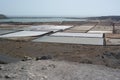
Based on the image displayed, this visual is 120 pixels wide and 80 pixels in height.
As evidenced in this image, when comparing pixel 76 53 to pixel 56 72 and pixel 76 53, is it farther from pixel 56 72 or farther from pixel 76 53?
pixel 56 72

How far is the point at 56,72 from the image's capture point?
471 cm

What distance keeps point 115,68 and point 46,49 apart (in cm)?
365

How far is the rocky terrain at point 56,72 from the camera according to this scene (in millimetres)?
4301

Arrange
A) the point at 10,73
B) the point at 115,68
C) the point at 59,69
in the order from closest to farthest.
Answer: the point at 10,73 < the point at 59,69 < the point at 115,68

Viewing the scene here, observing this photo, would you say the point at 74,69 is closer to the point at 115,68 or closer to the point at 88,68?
the point at 88,68

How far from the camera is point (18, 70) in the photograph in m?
4.66

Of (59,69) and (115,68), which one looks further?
(115,68)

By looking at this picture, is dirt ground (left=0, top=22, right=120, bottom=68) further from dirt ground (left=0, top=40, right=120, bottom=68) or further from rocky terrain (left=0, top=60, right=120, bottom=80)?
rocky terrain (left=0, top=60, right=120, bottom=80)

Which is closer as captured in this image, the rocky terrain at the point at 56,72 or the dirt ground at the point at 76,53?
the rocky terrain at the point at 56,72

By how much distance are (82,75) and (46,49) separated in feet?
12.6

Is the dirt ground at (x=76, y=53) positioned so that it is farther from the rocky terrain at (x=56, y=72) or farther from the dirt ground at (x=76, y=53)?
the rocky terrain at (x=56, y=72)

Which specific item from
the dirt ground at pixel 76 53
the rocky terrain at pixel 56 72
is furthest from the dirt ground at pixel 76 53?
the rocky terrain at pixel 56 72

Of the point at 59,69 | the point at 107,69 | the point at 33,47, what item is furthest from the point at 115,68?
the point at 33,47

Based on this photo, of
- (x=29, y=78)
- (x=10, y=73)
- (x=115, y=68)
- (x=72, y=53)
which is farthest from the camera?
(x=72, y=53)
